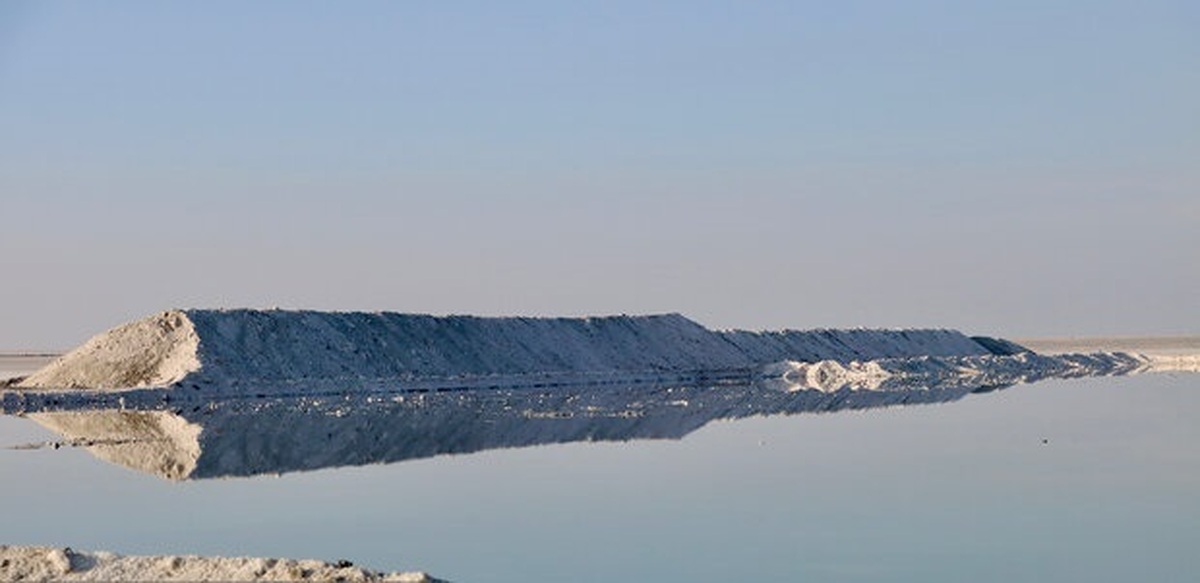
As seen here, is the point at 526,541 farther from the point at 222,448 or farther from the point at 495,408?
the point at 495,408

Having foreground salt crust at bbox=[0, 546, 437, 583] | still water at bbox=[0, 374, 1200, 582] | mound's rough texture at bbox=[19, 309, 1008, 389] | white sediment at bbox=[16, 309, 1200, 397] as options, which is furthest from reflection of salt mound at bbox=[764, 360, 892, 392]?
foreground salt crust at bbox=[0, 546, 437, 583]

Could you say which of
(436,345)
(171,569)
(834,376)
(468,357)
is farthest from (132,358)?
(171,569)

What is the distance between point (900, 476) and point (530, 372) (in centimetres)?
2176

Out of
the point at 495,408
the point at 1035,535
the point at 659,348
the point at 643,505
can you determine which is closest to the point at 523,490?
the point at 643,505

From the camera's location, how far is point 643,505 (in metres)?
11.4

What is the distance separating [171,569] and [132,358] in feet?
72.6

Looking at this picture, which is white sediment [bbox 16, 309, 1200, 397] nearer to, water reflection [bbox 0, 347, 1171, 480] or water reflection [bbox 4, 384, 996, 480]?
water reflection [bbox 0, 347, 1171, 480]

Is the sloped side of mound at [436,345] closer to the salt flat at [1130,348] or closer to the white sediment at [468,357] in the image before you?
the white sediment at [468,357]

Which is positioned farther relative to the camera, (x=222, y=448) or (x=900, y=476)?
(x=222, y=448)

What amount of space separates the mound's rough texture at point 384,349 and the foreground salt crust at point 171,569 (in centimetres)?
1898

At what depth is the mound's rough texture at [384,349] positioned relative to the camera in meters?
28.7

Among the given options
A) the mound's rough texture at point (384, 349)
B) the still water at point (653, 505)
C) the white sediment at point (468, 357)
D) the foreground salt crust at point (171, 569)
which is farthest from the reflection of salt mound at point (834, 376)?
the foreground salt crust at point (171, 569)

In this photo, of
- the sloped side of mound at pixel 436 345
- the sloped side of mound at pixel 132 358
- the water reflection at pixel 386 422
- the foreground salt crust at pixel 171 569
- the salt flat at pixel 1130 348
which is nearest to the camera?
the foreground salt crust at pixel 171 569

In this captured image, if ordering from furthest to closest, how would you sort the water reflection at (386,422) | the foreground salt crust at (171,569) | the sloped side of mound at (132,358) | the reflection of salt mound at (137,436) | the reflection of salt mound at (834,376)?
the reflection of salt mound at (834,376) → the sloped side of mound at (132,358) → the water reflection at (386,422) → the reflection of salt mound at (137,436) → the foreground salt crust at (171,569)
